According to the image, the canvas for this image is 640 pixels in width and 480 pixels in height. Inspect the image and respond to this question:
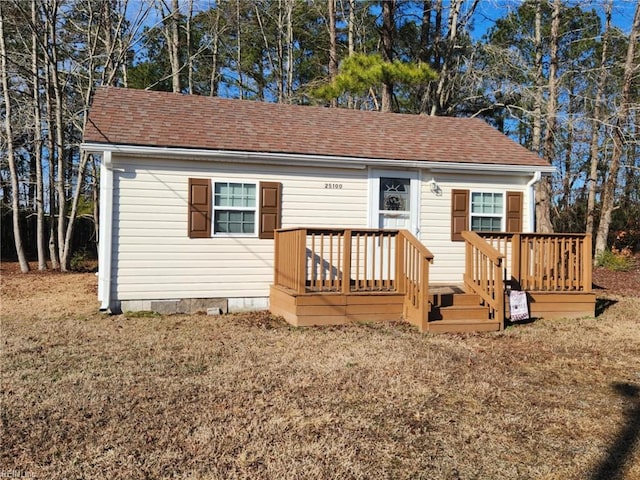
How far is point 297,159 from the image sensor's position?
26.7 ft

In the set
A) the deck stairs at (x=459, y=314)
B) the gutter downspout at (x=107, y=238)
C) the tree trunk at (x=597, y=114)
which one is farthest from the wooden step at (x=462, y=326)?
the tree trunk at (x=597, y=114)

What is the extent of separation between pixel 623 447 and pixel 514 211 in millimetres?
6378

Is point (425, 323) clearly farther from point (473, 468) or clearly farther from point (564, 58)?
point (564, 58)

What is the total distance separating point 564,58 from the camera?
755 inches

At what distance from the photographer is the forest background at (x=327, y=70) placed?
44.8 feet

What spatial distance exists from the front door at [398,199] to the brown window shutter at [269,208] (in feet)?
5.88

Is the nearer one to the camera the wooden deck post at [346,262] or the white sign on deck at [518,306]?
the wooden deck post at [346,262]

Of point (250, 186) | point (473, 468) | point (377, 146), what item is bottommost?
point (473, 468)

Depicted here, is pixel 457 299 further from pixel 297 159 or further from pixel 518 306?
pixel 297 159

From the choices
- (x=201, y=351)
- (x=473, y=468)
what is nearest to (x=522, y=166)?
(x=201, y=351)

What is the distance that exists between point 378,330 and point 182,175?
3.84 m

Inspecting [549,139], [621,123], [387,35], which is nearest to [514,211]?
[549,139]

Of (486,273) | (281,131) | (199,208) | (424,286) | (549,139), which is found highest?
(549,139)

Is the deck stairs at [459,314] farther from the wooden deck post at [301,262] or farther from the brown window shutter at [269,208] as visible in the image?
the brown window shutter at [269,208]
